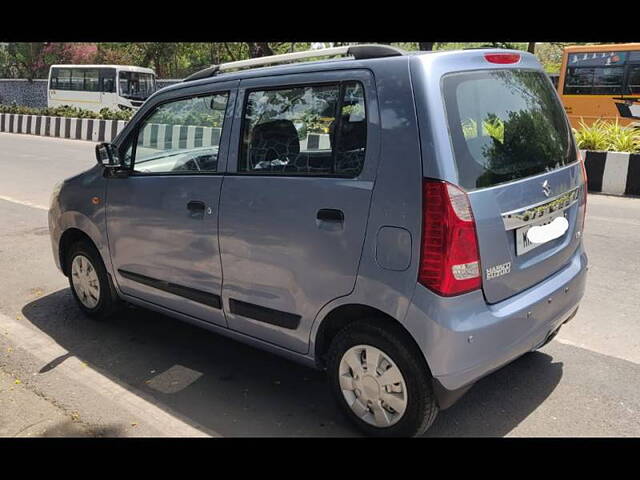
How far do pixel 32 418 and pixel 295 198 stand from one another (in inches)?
72.5

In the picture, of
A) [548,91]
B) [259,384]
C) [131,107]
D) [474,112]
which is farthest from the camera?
[131,107]

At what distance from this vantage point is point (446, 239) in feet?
8.36

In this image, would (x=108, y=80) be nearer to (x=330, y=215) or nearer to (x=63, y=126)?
(x=63, y=126)

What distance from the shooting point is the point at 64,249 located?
474 centimetres

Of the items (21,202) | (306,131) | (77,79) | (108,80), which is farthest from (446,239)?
(77,79)

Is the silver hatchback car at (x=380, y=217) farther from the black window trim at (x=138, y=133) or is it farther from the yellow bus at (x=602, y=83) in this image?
the yellow bus at (x=602, y=83)

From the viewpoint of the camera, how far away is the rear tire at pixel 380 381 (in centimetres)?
272

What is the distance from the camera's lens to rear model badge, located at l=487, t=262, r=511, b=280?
2678 mm

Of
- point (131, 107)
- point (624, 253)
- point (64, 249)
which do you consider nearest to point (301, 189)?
point (64, 249)

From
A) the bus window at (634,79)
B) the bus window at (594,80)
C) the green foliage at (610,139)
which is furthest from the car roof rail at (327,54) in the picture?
the bus window at (594,80)

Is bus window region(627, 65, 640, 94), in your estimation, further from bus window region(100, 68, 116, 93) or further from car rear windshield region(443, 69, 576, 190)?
bus window region(100, 68, 116, 93)

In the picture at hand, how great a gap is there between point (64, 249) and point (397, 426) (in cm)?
315
